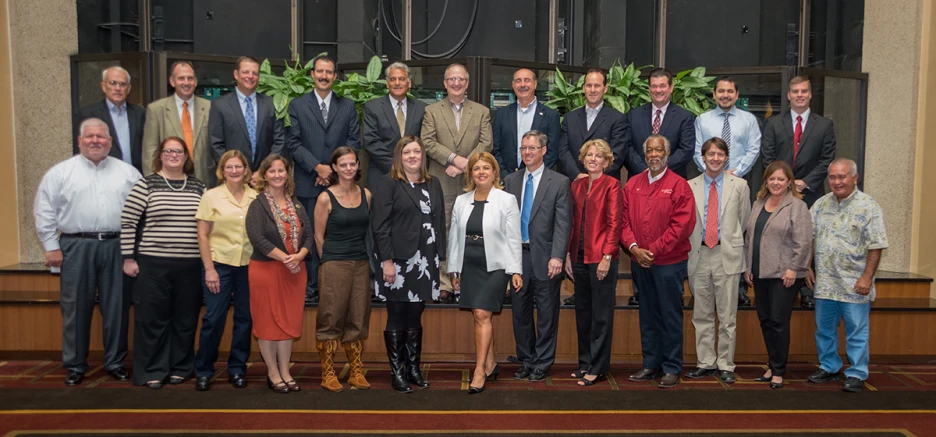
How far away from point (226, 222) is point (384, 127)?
1383mm

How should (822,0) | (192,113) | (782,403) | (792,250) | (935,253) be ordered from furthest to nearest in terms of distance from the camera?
(822,0)
(935,253)
(192,113)
(792,250)
(782,403)

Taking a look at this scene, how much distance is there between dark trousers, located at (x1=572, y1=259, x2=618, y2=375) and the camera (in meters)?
A: 4.93

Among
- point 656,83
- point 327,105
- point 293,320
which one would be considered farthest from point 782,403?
point 327,105

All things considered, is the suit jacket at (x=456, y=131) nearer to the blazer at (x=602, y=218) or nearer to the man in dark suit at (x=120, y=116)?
the blazer at (x=602, y=218)

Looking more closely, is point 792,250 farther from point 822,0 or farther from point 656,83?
point 822,0

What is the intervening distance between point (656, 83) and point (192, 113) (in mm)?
3267

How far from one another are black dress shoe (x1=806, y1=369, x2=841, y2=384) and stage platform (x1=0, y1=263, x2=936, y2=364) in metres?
0.50

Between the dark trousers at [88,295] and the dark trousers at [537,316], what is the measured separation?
253cm

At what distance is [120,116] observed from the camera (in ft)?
17.7

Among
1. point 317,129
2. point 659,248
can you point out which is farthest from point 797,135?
point 317,129

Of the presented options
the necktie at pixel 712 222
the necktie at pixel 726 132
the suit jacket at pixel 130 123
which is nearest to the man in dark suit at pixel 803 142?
the necktie at pixel 726 132

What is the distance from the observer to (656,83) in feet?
18.6

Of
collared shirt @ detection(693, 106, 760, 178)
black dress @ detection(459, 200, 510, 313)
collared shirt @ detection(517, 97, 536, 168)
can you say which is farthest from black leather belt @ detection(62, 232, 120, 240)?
collared shirt @ detection(693, 106, 760, 178)

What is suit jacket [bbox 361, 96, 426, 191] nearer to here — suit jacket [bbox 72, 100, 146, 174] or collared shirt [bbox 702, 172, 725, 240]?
suit jacket [bbox 72, 100, 146, 174]
